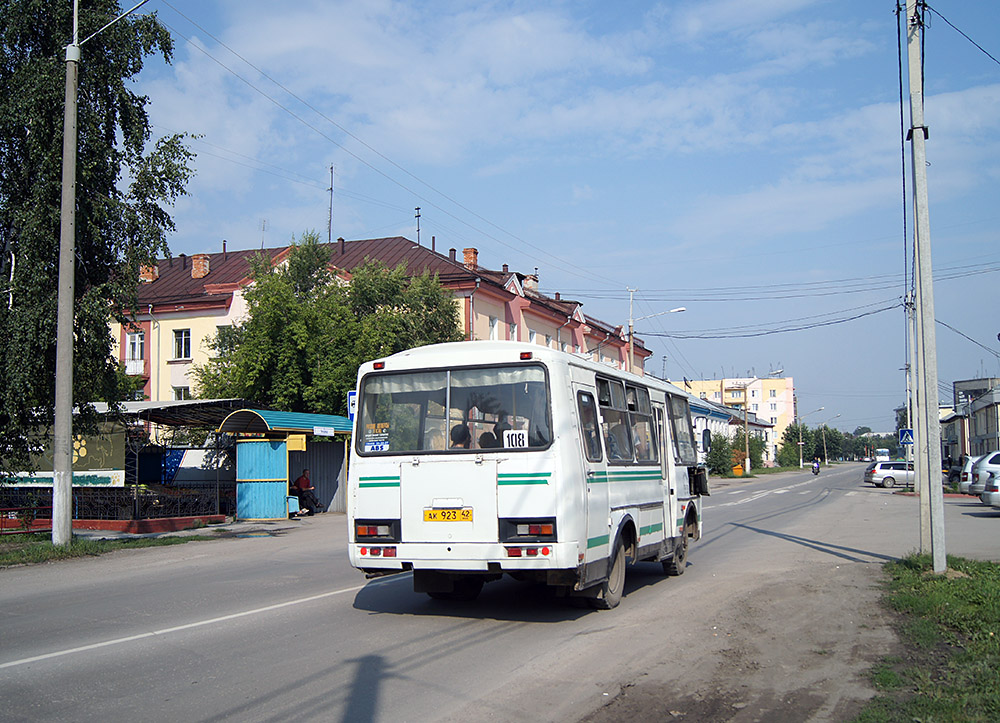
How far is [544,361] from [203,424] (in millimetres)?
21566

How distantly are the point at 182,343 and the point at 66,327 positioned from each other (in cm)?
3266

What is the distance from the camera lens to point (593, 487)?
9.22 metres

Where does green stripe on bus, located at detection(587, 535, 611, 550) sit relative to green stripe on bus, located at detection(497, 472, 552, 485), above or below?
below

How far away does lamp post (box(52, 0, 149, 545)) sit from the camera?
1659 centimetres

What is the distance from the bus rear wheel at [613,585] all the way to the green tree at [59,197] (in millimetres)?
12900

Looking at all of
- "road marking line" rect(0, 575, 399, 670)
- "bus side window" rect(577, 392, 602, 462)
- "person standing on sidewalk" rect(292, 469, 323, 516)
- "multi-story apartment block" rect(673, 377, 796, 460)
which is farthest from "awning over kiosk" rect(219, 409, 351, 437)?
"multi-story apartment block" rect(673, 377, 796, 460)

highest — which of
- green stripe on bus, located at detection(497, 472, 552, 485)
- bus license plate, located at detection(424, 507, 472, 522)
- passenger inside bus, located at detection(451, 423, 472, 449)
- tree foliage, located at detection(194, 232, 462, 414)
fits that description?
tree foliage, located at detection(194, 232, 462, 414)

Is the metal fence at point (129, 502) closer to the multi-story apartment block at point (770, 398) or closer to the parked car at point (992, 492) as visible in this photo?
the parked car at point (992, 492)

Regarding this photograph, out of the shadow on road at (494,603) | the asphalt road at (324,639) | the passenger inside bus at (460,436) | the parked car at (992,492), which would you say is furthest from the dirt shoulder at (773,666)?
the parked car at (992,492)

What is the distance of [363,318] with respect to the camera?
110 ft

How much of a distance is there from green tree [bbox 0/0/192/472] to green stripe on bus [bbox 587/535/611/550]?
13.1 meters

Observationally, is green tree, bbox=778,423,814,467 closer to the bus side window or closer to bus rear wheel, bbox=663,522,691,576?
bus rear wheel, bbox=663,522,691,576

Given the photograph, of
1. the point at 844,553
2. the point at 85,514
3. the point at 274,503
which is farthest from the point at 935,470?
the point at 85,514

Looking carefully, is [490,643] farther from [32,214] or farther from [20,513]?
[20,513]
